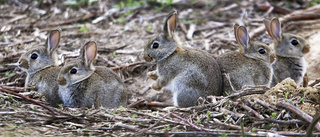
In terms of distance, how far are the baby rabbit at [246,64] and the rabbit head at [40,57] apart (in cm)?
326

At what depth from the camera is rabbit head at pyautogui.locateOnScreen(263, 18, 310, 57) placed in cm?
781

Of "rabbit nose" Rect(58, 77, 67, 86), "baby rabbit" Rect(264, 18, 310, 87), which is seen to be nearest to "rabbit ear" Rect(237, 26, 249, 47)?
"baby rabbit" Rect(264, 18, 310, 87)

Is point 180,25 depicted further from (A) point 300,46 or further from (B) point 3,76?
(B) point 3,76

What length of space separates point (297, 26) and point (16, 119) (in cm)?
753

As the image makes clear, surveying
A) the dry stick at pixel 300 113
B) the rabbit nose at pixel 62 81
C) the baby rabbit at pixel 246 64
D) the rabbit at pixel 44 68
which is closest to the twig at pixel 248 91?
the baby rabbit at pixel 246 64

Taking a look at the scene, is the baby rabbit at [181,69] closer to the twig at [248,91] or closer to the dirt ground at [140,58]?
the dirt ground at [140,58]

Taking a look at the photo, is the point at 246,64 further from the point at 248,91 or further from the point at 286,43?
the point at 286,43

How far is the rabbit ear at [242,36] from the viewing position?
6.93m

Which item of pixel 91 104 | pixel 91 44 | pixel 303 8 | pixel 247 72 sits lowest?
pixel 91 104

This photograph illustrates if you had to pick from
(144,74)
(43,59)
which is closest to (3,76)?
(43,59)

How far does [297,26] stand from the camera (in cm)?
987

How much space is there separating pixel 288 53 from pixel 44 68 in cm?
500

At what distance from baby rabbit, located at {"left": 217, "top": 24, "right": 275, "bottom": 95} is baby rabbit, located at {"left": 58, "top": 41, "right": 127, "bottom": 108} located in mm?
1945

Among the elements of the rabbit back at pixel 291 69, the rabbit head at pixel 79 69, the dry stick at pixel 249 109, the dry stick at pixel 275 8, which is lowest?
the dry stick at pixel 249 109
